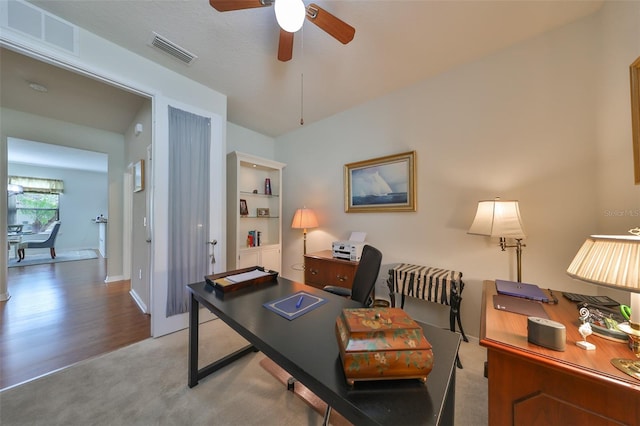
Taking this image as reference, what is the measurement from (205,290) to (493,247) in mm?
2502

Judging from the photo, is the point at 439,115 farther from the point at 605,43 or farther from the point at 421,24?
the point at 605,43

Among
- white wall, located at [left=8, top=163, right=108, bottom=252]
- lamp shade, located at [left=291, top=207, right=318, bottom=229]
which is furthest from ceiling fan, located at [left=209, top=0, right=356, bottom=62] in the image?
white wall, located at [left=8, top=163, right=108, bottom=252]

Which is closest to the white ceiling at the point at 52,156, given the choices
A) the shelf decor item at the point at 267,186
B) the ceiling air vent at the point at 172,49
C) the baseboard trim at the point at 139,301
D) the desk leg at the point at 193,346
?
the baseboard trim at the point at 139,301

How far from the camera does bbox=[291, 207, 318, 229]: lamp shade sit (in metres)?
3.26

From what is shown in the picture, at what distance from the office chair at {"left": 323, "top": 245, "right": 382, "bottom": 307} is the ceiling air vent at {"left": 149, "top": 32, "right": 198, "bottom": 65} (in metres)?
2.44

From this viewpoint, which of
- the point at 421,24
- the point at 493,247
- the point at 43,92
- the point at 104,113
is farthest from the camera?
the point at 104,113

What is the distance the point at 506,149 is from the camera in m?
1.99

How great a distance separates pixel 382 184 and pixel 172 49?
2541 millimetres

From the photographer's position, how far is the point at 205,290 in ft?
4.81

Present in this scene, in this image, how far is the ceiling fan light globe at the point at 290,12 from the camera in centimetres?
121

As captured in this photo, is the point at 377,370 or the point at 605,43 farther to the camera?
the point at 605,43

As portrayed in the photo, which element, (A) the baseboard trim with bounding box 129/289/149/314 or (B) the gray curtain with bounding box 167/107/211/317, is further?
(A) the baseboard trim with bounding box 129/289/149/314

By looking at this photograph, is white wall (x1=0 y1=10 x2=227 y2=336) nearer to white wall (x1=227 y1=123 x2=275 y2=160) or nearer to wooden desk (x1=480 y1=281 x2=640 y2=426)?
white wall (x1=227 y1=123 x2=275 y2=160)

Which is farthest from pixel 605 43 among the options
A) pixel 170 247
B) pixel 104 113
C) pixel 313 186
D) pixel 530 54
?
pixel 104 113
